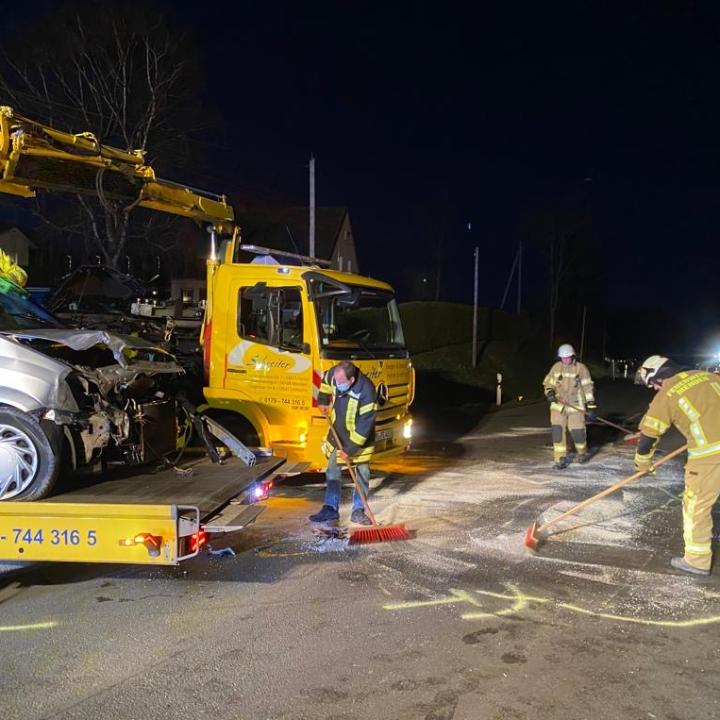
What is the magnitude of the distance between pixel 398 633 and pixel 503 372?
22.9 meters

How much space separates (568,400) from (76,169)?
23.3 ft

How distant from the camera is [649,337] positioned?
65125 mm

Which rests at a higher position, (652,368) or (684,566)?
(652,368)

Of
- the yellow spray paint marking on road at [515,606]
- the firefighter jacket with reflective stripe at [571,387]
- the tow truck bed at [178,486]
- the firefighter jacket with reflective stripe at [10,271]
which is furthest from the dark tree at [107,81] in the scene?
the yellow spray paint marking on road at [515,606]

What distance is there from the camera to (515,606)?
4.61m

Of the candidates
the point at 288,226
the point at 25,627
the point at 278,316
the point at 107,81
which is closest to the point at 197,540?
the point at 25,627

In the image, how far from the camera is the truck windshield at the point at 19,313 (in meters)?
5.58

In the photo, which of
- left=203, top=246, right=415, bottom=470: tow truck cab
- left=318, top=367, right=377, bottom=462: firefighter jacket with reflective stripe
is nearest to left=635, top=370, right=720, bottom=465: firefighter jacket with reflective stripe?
left=318, top=367, right=377, bottom=462: firefighter jacket with reflective stripe

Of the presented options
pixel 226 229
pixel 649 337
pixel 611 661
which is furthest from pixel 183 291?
pixel 649 337

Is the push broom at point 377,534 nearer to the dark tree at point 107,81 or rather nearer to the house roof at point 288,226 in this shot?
the dark tree at point 107,81

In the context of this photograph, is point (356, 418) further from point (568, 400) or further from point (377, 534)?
point (568, 400)

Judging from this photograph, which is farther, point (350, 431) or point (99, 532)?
point (350, 431)

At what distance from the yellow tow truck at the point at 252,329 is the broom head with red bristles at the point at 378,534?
36.4 inches

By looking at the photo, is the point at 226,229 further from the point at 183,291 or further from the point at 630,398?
the point at 630,398
